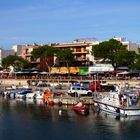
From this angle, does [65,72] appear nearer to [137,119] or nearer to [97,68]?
[97,68]

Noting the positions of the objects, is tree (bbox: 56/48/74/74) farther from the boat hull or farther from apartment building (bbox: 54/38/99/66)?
the boat hull

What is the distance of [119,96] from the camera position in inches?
2680

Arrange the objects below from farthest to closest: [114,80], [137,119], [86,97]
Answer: [114,80], [86,97], [137,119]

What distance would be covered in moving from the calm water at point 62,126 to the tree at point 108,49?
52.2 m

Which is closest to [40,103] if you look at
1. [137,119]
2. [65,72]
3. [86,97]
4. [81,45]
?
[86,97]

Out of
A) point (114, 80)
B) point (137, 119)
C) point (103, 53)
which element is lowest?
point (137, 119)

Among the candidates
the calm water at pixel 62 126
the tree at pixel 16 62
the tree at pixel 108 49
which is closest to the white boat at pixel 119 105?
the calm water at pixel 62 126

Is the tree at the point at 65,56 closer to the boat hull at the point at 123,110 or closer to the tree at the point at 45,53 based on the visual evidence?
the tree at the point at 45,53

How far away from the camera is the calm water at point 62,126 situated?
51.8 m

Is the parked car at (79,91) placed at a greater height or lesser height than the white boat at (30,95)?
greater

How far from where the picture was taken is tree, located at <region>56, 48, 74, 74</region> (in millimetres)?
130750

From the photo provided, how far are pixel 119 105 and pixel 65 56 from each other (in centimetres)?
6608

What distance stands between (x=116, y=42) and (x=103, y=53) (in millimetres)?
4674

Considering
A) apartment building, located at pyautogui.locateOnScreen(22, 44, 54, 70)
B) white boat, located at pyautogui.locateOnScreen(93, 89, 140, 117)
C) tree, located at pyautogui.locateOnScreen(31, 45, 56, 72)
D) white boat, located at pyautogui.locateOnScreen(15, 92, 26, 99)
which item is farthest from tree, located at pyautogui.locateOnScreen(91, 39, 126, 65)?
white boat, located at pyautogui.locateOnScreen(93, 89, 140, 117)
